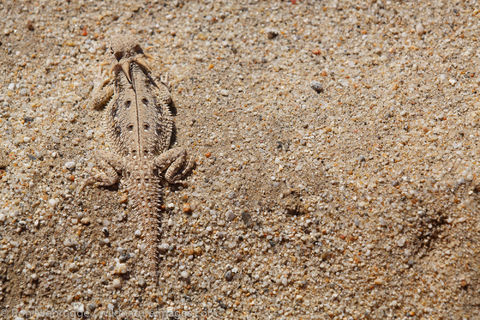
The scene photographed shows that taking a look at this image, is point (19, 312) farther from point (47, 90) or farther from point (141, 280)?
point (47, 90)

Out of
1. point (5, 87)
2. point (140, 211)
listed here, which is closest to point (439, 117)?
point (140, 211)

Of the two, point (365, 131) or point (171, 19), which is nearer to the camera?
point (365, 131)

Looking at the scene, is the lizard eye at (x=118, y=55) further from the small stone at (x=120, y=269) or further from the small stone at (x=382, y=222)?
the small stone at (x=382, y=222)

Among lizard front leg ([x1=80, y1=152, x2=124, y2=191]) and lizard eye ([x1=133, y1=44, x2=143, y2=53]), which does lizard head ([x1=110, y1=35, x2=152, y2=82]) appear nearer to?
lizard eye ([x1=133, y1=44, x2=143, y2=53])

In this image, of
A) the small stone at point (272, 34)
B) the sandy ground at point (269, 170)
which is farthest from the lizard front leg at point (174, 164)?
the small stone at point (272, 34)

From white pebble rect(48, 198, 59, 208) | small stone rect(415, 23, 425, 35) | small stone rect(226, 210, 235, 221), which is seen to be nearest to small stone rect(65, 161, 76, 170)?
white pebble rect(48, 198, 59, 208)

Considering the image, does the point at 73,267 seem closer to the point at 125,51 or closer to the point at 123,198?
the point at 123,198
